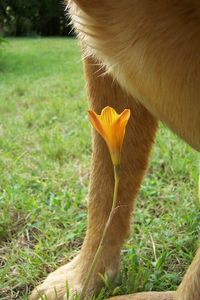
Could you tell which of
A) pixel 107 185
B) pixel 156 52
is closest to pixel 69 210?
pixel 107 185

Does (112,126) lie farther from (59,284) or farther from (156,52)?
(59,284)

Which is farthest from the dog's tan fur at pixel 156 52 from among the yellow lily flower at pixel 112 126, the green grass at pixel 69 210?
the green grass at pixel 69 210

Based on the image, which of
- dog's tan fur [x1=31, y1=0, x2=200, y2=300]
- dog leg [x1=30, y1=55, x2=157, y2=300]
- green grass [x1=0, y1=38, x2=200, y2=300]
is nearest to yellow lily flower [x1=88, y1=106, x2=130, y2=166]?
dog's tan fur [x1=31, y1=0, x2=200, y2=300]

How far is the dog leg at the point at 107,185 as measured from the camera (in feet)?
4.50

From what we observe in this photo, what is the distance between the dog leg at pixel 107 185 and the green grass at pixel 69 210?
0.08 metres

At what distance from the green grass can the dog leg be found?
0.27 feet

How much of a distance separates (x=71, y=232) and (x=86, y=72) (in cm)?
65

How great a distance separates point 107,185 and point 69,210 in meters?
0.52

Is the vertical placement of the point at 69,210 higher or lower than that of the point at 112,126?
lower

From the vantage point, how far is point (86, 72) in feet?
4.39

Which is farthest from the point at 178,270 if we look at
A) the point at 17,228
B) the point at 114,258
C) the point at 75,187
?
the point at 75,187

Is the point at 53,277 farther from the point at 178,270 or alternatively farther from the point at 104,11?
the point at 104,11

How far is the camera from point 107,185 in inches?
56.6

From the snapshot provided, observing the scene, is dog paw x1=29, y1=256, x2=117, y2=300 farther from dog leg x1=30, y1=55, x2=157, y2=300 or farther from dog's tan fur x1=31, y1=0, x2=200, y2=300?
dog's tan fur x1=31, y1=0, x2=200, y2=300
